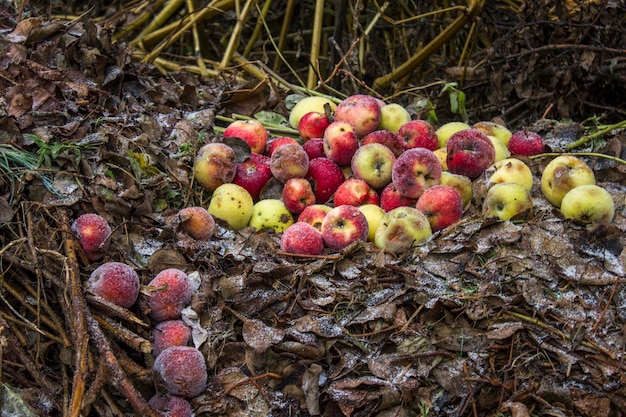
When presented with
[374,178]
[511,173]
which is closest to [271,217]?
[374,178]

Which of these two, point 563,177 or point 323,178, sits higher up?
point 563,177

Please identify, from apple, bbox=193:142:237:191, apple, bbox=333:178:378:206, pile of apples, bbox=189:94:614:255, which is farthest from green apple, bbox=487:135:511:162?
apple, bbox=193:142:237:191

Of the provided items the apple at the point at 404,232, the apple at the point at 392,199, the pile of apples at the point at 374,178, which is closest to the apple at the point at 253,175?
the pile of apples at the point at 374,178

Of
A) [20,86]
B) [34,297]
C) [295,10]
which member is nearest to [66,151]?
[20,86]

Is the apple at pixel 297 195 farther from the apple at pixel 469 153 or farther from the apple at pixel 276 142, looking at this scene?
the apple at pixel 469 153

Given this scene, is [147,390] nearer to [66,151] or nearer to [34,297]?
[34,297]

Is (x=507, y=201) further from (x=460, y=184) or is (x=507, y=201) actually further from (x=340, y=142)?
(x=340, y=142)
